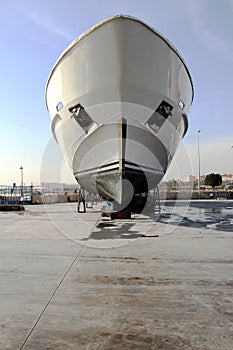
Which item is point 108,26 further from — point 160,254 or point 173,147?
point 160,254

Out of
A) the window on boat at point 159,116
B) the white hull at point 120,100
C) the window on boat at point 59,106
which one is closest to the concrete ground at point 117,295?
the white hull at point 120,100

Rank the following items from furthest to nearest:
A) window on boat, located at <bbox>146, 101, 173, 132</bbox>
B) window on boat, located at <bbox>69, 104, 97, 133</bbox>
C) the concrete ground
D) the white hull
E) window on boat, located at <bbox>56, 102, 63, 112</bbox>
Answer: window on boat, located at <bbox>56, 102, 63, 112</bbox>, window on boat, located at <bbox>69, 104, 97, 133</bbox>, window on boat, located at <bbox>146, 101, 173, 132</bbox>, the white hull, the concrete ground

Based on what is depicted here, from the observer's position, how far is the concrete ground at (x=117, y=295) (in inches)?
82.7

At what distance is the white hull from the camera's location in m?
7.17

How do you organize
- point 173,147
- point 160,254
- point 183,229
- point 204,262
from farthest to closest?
point 173,147
point 183,229
point 160,254
point 204,262

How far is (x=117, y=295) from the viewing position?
9.66 ft

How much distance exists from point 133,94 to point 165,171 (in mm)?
3424

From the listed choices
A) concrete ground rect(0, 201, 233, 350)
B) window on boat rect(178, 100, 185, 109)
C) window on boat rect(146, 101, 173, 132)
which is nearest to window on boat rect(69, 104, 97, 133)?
window on boat rect(146, 101, 173, 132)

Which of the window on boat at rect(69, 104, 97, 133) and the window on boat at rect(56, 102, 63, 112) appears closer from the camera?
the window on boat at rect(69, 104, 97, 133)

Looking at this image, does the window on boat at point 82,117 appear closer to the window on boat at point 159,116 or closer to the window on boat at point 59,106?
the window on boat at point 59,106

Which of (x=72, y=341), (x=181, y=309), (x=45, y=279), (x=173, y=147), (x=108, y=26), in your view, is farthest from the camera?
(x=173, y=147)

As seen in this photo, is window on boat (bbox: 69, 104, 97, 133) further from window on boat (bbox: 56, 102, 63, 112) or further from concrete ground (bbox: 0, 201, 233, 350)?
concrete ground (bbox: 0, 201, 233, 350)

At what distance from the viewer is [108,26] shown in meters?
7.04

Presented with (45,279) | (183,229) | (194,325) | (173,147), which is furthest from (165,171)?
(194,325)
